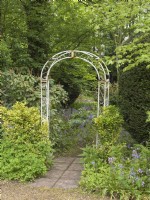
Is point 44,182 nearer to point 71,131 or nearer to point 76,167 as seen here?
point 76,167

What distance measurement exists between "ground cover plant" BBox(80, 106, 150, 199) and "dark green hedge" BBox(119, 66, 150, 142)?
245mm

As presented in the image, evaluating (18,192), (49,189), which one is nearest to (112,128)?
(49,189)

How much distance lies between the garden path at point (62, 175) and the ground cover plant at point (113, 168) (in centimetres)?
26

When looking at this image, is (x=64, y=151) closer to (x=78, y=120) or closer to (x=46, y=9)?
(x=78, y=120)

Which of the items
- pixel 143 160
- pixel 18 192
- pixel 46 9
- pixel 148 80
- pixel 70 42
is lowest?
pixel 18 192

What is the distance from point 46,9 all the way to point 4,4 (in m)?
1.16

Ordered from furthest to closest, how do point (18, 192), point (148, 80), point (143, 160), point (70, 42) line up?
point (70, 42)
point (148, 80)
point (143, 160)
point (18, 192)

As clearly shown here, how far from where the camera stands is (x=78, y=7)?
898 centimetres

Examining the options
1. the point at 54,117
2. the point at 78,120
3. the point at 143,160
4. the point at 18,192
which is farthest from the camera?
the point at 78,120

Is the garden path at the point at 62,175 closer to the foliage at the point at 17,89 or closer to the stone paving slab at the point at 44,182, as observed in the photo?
the stone paving slab at the point at 44,182

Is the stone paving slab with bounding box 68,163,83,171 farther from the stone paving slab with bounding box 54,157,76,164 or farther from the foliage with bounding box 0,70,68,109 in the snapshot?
the foliage with bounding box 0,70,68,109

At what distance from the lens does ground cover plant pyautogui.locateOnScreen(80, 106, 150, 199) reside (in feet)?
14.2

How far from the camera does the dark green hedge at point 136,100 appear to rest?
554 centimetres

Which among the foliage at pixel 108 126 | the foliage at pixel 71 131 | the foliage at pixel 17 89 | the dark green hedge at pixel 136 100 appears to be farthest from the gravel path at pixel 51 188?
the foliage at pixel 17 89
